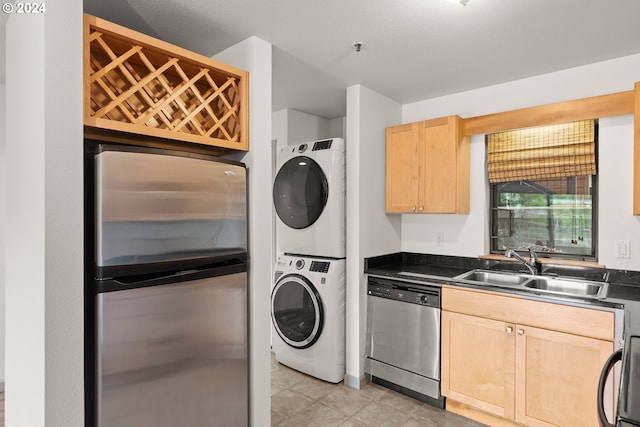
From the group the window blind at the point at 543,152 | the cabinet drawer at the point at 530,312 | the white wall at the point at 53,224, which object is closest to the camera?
the white wall at the point at 53,224

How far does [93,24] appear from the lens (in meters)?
1.56

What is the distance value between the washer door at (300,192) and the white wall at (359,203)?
255 mm

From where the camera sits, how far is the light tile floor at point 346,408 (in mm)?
2500

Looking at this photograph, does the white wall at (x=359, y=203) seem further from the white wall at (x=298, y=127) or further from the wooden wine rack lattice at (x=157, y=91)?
the wooden wine rack lattice at (x=157, y=91)

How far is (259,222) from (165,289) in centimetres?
68

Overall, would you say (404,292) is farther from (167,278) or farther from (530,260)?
(167,278)

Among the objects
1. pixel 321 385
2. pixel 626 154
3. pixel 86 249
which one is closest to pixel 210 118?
pixel 86 249

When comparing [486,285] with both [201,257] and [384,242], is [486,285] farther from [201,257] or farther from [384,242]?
[201,257]

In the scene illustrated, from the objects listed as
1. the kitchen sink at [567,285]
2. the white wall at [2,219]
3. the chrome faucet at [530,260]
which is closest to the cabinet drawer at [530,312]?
the kitchen sink at [567,285]

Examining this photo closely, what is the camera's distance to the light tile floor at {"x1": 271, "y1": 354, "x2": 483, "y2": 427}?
250cm

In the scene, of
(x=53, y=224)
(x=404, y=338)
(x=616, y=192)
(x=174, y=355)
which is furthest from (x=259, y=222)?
(x=616, y=192)

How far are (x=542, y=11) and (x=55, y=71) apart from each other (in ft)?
7.51

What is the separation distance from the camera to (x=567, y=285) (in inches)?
103

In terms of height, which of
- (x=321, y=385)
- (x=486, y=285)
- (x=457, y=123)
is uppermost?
(x=457, y=123)
